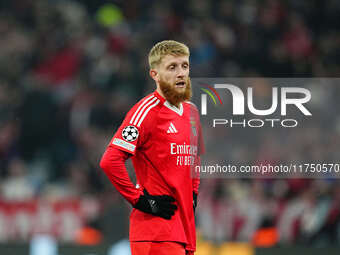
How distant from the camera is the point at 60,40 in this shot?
37.2ft

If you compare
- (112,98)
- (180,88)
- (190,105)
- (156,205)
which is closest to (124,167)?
(156,205)

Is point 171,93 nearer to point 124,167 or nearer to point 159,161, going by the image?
point 159,161

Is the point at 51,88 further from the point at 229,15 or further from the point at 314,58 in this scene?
the point at 314,58

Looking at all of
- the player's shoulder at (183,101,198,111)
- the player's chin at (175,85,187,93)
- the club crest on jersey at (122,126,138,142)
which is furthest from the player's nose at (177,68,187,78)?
the club crest on jersey at (122,126,138,142)

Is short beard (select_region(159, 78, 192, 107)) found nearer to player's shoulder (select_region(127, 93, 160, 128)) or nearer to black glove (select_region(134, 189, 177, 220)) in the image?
player's shoulder (select_region(127, 93, 160, 128))

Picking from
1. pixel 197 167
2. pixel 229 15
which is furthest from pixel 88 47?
pixel 197 167

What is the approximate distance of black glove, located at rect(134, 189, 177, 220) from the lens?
438cm

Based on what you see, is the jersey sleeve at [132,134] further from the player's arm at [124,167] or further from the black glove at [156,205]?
the black glove at [156,205]

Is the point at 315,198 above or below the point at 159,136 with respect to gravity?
below

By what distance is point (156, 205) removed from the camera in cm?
438

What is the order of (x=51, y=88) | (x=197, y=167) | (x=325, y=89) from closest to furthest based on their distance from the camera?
(x=197, y=167) < (x=325, y=89) < (x=51, y=88)

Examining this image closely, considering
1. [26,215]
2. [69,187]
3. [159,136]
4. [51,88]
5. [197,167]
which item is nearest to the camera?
[159,136]

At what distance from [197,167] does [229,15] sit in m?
7.10

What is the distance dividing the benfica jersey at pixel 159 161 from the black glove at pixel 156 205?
0.04 meters
